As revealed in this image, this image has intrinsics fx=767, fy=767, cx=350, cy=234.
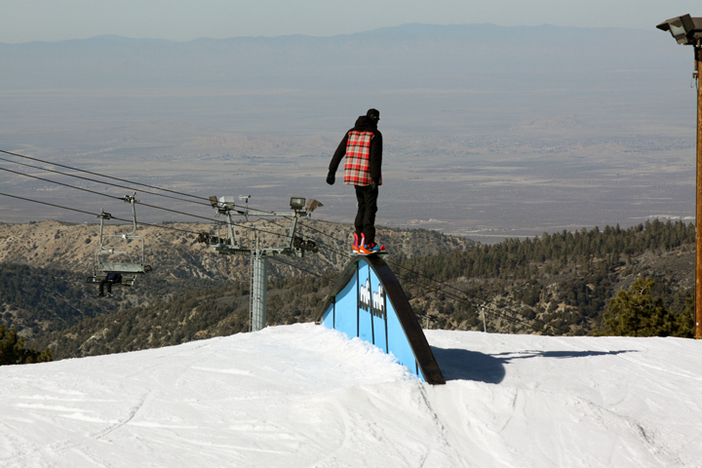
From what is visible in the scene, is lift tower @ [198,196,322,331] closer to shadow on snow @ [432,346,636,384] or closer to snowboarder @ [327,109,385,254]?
shadow on snow @ [432,346,636,384]

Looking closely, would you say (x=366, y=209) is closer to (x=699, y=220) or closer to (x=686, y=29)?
(x=699, y=220)

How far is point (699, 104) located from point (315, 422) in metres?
20.6

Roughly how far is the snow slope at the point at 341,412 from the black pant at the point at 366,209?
10.6 ft

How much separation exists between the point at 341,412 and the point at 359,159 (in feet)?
18.4

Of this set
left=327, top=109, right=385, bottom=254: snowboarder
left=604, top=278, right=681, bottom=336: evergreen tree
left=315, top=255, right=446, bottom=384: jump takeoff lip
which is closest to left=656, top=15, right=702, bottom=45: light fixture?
left=604, top=278, right=681, bottom=336: evergreen tree

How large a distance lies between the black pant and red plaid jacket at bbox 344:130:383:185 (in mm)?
232

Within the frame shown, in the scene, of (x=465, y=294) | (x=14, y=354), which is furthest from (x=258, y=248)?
(x=465, y=294)

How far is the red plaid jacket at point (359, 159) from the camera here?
17047 mm

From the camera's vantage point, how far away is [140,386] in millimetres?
17109

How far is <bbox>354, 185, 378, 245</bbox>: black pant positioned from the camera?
17188 millimetres

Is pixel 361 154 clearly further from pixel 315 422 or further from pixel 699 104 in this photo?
pixel 699 104

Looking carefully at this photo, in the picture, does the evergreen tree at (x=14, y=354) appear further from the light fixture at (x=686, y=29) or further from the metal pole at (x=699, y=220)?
the light fixture at (x=686, y=29)

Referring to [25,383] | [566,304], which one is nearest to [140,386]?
[25,383]

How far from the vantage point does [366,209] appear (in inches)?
680
